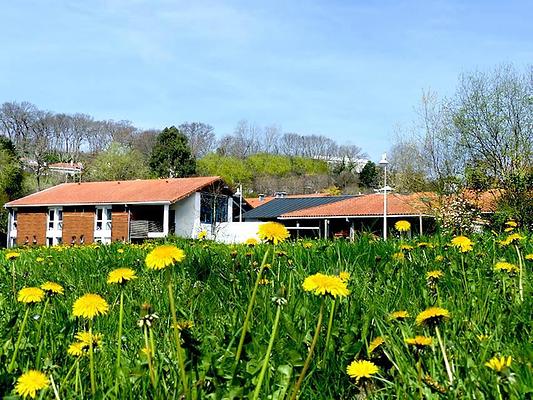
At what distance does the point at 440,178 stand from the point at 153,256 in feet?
72.7

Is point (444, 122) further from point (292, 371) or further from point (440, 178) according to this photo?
point (292, 371)

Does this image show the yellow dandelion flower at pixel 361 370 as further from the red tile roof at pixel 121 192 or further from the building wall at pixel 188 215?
the building wall at pixel 188 215

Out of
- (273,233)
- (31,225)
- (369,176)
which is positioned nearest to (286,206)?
(31,225)

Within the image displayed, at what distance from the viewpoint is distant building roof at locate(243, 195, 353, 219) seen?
39469 mm

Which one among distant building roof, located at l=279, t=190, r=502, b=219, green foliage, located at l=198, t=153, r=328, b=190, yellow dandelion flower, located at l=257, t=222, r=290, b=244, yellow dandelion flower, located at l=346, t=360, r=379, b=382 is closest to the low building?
distant building roof, located at l=279, t=190, r=502, b=219

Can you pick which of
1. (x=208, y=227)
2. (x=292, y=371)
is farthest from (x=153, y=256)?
(x=208, y=227)

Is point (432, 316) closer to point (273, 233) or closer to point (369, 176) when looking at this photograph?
point (273, 233)

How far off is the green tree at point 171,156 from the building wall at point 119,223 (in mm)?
18978

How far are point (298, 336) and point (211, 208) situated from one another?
35323 mm

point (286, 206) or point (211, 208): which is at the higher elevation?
point (286, 206)

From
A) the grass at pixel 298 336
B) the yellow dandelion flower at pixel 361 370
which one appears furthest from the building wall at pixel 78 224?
the yellow dandelion flower at pixel 361 370

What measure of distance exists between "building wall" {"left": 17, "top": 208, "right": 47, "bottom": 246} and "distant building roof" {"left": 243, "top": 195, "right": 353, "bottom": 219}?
13948mm

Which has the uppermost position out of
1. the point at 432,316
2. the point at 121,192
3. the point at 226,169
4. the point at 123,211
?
the point at 226,169

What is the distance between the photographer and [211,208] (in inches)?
1452
